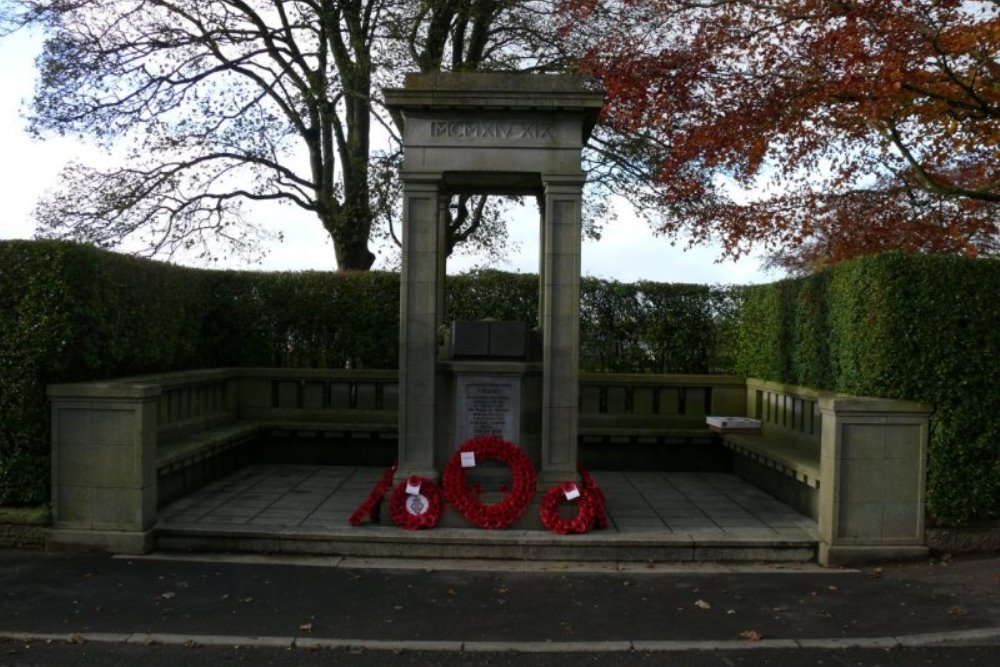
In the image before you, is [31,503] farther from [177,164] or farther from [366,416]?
[177,164]

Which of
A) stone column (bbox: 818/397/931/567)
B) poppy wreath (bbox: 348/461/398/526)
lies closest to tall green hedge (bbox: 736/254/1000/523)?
stone column (bbox: 818/397/931/567)

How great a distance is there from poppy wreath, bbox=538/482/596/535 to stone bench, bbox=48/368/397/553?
3.72m

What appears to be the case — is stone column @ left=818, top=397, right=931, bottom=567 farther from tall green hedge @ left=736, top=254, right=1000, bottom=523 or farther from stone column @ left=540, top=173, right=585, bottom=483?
stone column @ left=540, top=173, right=585, bottom=483

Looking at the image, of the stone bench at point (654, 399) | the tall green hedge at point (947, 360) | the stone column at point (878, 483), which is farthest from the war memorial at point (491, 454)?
the stone bench at point (654, 399)

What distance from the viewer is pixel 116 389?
7633 mm

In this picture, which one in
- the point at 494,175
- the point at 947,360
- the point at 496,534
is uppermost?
the point at 494,175

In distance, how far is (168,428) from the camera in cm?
958

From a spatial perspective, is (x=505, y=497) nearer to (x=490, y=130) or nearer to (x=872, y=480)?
(x=872, y=480)

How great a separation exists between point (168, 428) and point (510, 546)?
4403mm

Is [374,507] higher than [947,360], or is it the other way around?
[947,360]

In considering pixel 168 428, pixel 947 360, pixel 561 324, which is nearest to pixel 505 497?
pixel 561 324

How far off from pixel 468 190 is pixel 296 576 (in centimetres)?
473

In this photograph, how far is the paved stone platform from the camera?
771cm

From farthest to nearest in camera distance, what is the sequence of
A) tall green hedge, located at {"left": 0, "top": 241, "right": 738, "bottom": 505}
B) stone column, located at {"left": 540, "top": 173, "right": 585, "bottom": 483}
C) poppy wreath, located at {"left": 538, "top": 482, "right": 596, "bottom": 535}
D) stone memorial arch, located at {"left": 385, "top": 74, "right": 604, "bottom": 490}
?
tall green hedge, located at {"left": 0, "top": 241, "right": 738, "bottom": 505}
stone column, located at {"left": 540, "top": 173, "right": 585, "bottom": 483}
stone memorial arch, located at {"left": 385, "top": 74, "right": 604, "bottom": 490}
poppy wreath, located at {"left": 538, "top": 482, "right": 596, "bottom": 535}
